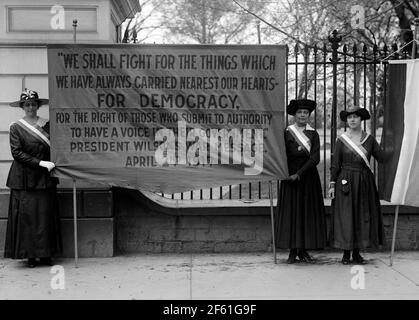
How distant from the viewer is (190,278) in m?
6.43

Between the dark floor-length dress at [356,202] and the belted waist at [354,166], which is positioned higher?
the belted waist at [354,166]

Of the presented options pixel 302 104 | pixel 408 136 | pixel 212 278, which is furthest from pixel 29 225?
pixel 408 136

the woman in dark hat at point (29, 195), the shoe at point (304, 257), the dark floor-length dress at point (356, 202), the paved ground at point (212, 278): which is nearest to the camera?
the paved ground at point (212, 278)

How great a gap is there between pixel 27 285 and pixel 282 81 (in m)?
3.58

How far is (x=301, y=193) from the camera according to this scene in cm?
698

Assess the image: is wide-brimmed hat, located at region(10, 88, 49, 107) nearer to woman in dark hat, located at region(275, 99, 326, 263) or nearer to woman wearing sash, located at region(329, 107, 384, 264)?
woman in dark hat, located at region(275, 99, 326, 263)

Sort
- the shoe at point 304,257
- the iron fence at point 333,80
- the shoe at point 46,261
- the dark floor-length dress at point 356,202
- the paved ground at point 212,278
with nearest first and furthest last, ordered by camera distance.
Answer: the paved ground at point 212,278 → the dark floor-length dress at point 356,202 → the shoe at point 46,261 → the shoe at point 304,257 → the iron fence at point 333,80

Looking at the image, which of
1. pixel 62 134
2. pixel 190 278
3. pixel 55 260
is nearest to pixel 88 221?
pixel 55 260

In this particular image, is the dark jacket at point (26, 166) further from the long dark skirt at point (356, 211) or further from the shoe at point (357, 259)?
the shoe at point (357, 259)

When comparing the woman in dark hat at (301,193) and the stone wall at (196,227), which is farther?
the stone wall at (196,227)

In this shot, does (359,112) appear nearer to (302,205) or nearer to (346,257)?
(302,205)

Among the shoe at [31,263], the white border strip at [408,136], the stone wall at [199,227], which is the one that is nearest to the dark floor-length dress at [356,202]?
the white border strip at [408,136]

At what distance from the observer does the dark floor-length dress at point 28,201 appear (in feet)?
22.2

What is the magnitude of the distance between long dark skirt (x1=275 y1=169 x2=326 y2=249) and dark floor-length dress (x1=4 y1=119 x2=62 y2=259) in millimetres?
2714
